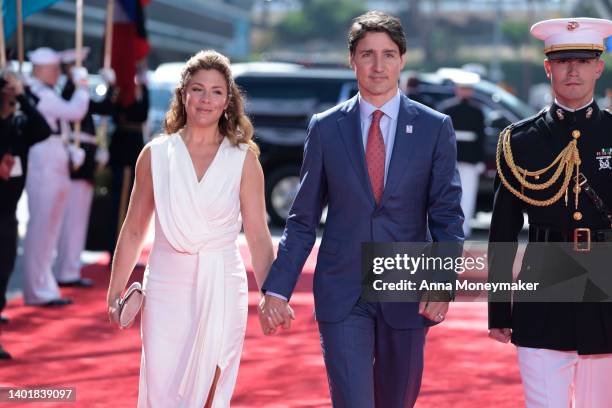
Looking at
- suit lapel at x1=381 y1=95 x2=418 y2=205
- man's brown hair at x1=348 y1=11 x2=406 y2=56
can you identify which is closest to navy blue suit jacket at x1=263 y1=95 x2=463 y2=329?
suit lapel at x1=381 y1=95 x2=418 y2=205

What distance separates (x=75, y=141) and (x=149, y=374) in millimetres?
6463

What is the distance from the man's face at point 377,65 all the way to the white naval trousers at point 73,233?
7356mm

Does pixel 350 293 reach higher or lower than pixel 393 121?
lower

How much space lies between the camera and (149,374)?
17.7 feet

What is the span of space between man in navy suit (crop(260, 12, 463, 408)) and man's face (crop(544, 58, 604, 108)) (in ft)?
1.51

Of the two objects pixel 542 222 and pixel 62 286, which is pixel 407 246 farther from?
pixel 62 286

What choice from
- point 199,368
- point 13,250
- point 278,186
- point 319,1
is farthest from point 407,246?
point 319,1

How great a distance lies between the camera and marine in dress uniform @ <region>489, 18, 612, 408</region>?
4949 millimetres

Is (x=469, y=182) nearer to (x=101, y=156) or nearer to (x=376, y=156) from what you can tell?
(x=101, y=156)

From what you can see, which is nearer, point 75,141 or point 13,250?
point 13,250

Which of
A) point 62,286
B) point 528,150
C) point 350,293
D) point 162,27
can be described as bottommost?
point 62,286

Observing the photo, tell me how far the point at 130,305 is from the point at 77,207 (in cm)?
703

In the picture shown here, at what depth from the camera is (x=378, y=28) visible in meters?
5.05

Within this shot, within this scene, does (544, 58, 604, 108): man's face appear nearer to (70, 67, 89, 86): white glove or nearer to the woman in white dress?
the woman in white dress
